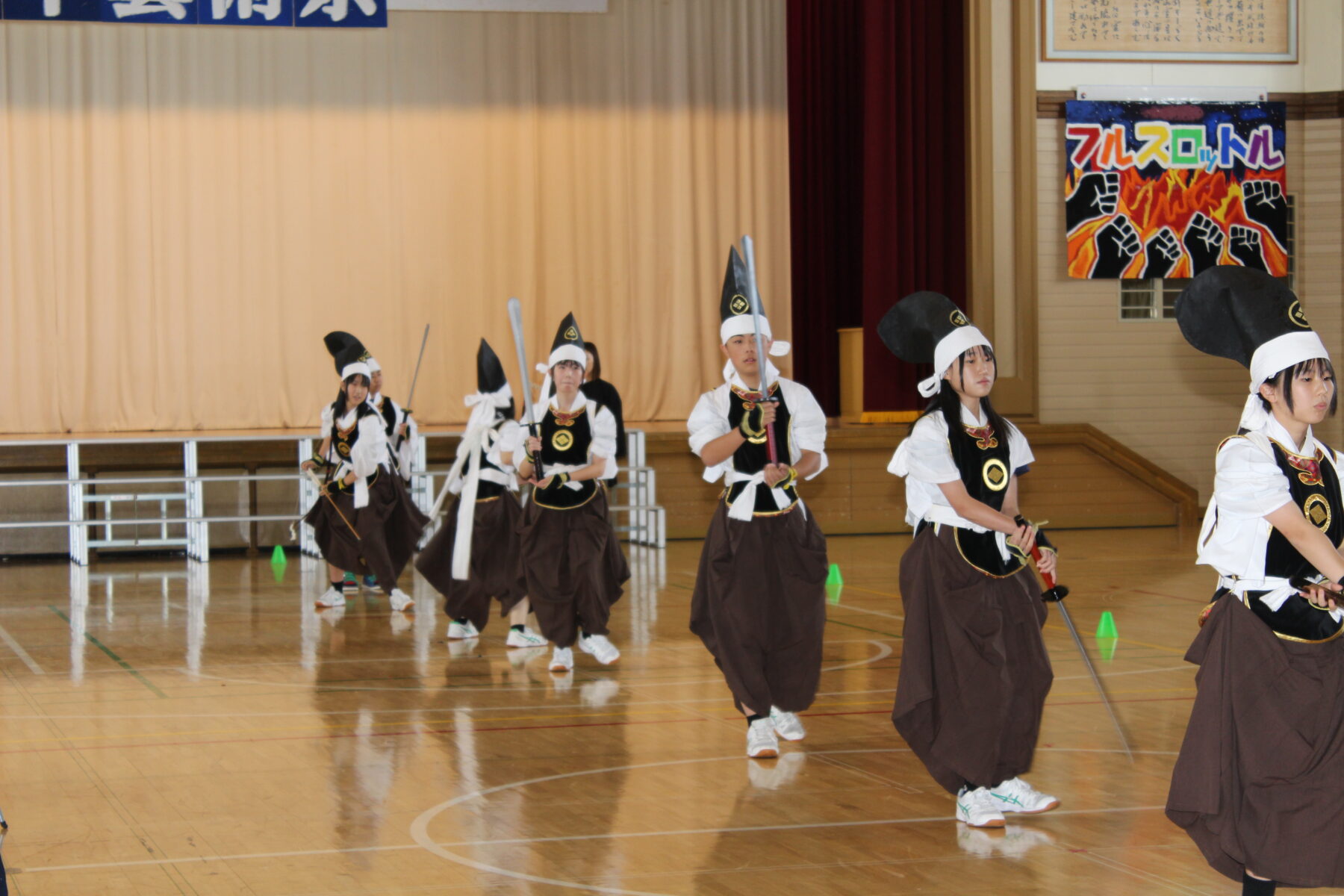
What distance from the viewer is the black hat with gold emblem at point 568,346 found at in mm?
6914

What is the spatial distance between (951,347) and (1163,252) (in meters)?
10.6

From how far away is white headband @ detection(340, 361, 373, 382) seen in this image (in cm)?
892

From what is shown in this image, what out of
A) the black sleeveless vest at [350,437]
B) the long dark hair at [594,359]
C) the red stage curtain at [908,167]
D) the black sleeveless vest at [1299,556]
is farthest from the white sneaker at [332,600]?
the black sleeveless vest at [1299,556]

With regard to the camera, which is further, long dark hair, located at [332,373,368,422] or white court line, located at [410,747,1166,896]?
long dark hair, located at [332,373,368,422]

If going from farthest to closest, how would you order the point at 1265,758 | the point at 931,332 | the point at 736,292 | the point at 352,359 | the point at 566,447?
the point at 352,359 → the point at 566,447 → the point at 736,292 → the point at 931,332 → the point at 1265,758

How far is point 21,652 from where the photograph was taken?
7680 mm

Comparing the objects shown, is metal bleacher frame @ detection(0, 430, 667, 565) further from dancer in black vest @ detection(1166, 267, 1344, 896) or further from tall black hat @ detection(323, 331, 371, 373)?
dancer in black vest @ detection(1166, 267, 1344, 896)

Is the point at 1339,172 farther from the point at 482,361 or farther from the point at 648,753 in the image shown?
the point at 648,753

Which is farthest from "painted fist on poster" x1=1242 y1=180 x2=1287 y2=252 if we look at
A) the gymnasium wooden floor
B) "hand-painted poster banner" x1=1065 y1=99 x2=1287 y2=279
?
the gymnasium wooden floor

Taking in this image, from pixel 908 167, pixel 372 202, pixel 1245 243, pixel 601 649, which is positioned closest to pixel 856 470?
pixel 908 167

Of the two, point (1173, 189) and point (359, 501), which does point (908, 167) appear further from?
point (359, 501)

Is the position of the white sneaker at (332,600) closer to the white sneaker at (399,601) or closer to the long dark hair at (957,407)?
the white sneaker at (399,601)

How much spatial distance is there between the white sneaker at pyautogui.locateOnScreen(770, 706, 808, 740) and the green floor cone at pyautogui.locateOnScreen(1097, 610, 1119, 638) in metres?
2.81

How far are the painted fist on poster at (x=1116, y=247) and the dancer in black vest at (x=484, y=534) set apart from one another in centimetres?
774
